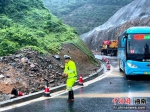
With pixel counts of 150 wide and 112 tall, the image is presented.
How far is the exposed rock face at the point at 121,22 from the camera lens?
2484 inches

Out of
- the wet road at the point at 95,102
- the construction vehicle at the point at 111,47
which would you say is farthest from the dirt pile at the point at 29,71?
the construction vehicle at the point at 111,47

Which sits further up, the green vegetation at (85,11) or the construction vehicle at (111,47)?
the green vegetation at (85,11)

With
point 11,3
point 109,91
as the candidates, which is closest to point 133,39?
point 109,91

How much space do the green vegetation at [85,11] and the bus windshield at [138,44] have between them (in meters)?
65.5

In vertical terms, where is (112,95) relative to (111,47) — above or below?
below

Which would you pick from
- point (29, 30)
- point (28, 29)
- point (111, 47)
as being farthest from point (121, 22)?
point (29, 30)

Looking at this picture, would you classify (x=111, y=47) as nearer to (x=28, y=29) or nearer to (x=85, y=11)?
(x=28, y=29)

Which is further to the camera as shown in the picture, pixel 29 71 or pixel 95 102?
pixel 29 71

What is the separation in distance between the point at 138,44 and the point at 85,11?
7805 centimetres

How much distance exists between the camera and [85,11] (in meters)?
94.3

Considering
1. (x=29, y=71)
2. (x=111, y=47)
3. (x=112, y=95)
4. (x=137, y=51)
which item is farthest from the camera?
(x=111, y=47)

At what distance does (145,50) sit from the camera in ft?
56.6

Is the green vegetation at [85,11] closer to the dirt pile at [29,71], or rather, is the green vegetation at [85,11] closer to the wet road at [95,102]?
the dirt pile at [29,71]

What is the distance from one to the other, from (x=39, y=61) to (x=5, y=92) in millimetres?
5422
